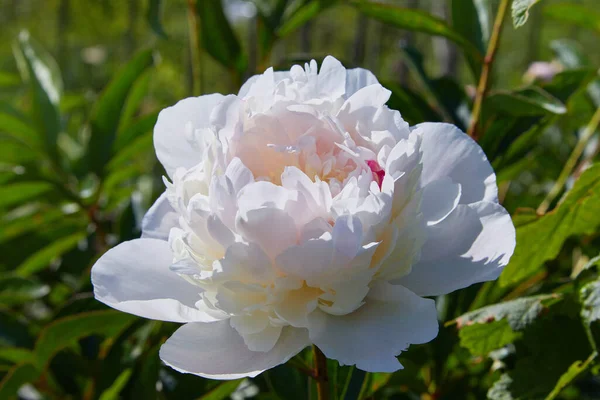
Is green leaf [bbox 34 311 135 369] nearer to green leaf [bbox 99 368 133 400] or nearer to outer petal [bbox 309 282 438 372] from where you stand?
green leaf [bbox 99 368 133 400]

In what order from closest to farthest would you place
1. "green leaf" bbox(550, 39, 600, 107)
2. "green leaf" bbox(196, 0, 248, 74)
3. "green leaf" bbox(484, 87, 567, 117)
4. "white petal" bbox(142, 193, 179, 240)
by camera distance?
1. "white petal" bbox(142, 193, 179, 240)
2. "green leaf" bbox(484, 87, 567, 117)
3. "green leaf" bbox(196, 0, 248, 74)
4. "green leaf" bbox(550, 39, 600, 107)

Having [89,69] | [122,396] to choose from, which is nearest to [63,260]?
[122,396]

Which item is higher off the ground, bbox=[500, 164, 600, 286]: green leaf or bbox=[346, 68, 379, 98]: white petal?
bbox=[346, 68, 379, 98]: white petal

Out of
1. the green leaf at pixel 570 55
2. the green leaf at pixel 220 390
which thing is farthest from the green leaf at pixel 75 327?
the green leaf at pixel 570 55

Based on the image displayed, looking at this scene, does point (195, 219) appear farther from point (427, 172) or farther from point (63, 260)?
point (63, 260)

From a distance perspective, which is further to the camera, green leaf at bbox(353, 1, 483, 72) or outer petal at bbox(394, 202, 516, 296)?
green leaf at bbox(353, 1, 483, 72)

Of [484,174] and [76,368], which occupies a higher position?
[484,174]

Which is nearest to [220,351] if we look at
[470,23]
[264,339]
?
[264,339]

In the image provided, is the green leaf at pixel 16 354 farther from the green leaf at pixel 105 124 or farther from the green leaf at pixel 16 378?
the green leaf at pixel 105 124

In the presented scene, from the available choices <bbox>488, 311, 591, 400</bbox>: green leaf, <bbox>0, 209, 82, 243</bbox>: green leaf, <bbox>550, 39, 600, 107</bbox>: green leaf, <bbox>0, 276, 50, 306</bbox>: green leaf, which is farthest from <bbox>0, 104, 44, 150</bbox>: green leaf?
<bbox>550, 39, 600, 107</bbox>: green leaf
